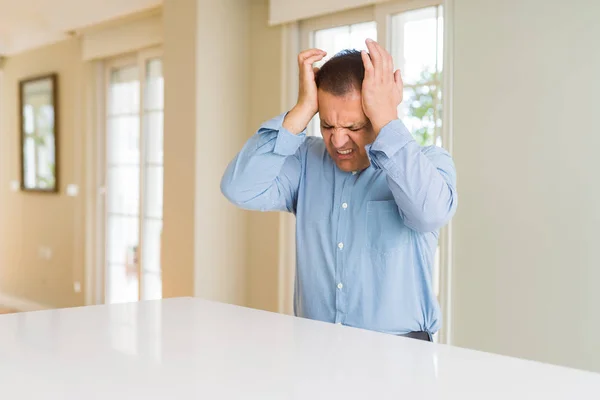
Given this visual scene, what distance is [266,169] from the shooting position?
69.1 inches

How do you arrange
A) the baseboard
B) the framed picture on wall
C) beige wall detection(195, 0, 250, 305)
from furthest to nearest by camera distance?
the baseboard, the framed picture on wall, beige wall detection(195, 0, 250, 305)

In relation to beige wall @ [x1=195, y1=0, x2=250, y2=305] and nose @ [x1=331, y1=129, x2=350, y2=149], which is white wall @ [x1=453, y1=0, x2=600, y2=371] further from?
beige wall @ [x1=195, y1=0, x2=250, y2=305]

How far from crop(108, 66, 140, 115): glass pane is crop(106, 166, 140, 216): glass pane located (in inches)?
18.8

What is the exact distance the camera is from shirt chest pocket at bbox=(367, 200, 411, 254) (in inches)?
65.0

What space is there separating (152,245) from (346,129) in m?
3.59

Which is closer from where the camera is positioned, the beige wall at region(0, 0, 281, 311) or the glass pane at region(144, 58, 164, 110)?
the beige wall at region(0, 0, 281, 311)

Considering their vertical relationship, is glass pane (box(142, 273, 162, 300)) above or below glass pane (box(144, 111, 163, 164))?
below

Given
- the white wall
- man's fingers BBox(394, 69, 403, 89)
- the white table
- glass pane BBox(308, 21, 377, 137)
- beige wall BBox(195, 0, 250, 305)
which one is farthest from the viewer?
beige wall BBox(195, 0, 250, 305)

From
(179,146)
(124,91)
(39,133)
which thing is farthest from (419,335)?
(39,133)

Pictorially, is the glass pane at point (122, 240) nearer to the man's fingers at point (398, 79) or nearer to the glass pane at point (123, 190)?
the glass pane at point (123, 190)

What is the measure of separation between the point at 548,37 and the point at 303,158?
4.86ft

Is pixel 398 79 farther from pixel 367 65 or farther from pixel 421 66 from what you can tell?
pixel 421 66

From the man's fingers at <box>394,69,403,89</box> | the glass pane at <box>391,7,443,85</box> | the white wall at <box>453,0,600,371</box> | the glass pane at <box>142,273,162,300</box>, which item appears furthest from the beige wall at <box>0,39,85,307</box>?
the man's fingers at <box>394,69,403,89</box>

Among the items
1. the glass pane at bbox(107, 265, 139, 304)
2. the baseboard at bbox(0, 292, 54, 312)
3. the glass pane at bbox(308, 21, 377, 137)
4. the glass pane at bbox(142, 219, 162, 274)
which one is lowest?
the baseboard at bbox(0, 292, 54, 312)
